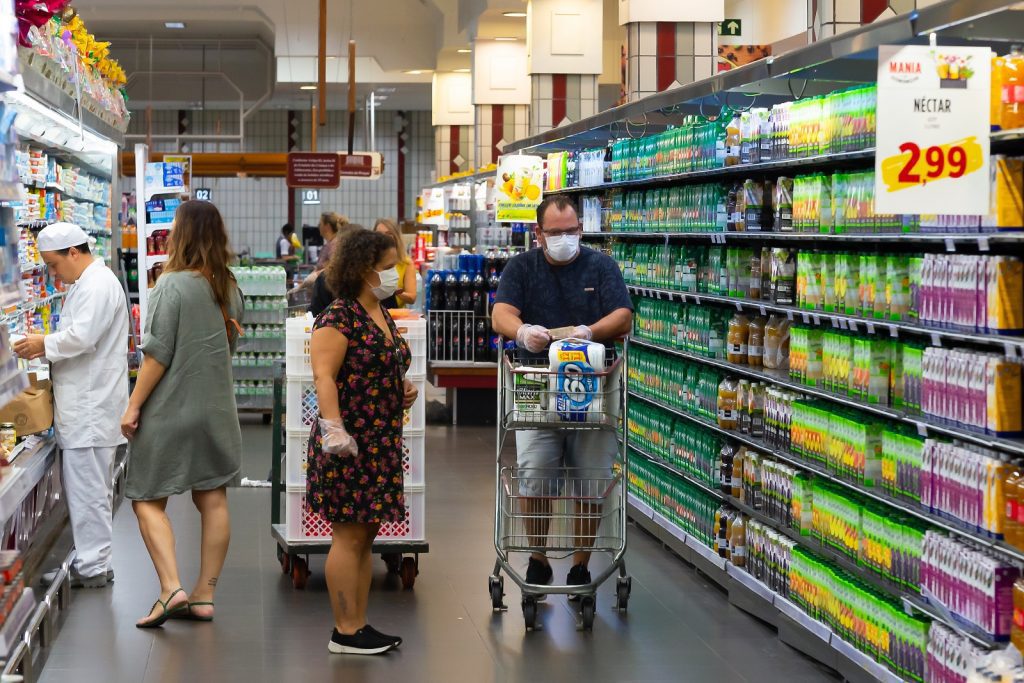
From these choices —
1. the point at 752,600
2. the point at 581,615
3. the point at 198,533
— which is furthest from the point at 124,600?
the point at 752,600

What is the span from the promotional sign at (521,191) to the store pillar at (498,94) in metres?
8.08

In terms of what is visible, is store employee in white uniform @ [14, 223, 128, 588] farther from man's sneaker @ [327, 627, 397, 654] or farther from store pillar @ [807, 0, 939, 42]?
store pillar @ [807, 0, 939, 42]

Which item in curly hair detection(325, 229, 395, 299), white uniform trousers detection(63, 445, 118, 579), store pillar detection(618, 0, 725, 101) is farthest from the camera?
store pillar detection(618, 0, 725, 101)

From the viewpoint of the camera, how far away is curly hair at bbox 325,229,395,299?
5090 millimetres

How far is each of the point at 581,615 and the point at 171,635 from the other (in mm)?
1733

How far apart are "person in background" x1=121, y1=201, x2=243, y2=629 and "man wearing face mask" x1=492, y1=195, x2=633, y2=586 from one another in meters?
1.20

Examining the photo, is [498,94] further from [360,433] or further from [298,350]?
[360,433]

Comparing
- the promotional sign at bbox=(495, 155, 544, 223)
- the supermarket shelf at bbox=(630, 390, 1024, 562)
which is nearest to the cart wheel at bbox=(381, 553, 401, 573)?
the supermarket shelf at bbox=(630, 390, 1024, 562)

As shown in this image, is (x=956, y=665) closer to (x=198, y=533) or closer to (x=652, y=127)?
(x=198, y=533)

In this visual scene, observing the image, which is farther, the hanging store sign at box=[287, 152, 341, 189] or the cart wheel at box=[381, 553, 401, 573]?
the hanging store sign at box=[287, 152, 341, 189]

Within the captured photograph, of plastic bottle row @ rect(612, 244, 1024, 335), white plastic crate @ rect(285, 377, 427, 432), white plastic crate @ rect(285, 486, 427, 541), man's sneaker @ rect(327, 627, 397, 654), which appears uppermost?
plastic bottle row @ rect(612, 244, 1024, 335)

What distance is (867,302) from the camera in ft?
16.2

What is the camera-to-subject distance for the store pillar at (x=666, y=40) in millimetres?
12141

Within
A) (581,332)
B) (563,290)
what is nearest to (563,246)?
(563,290)
